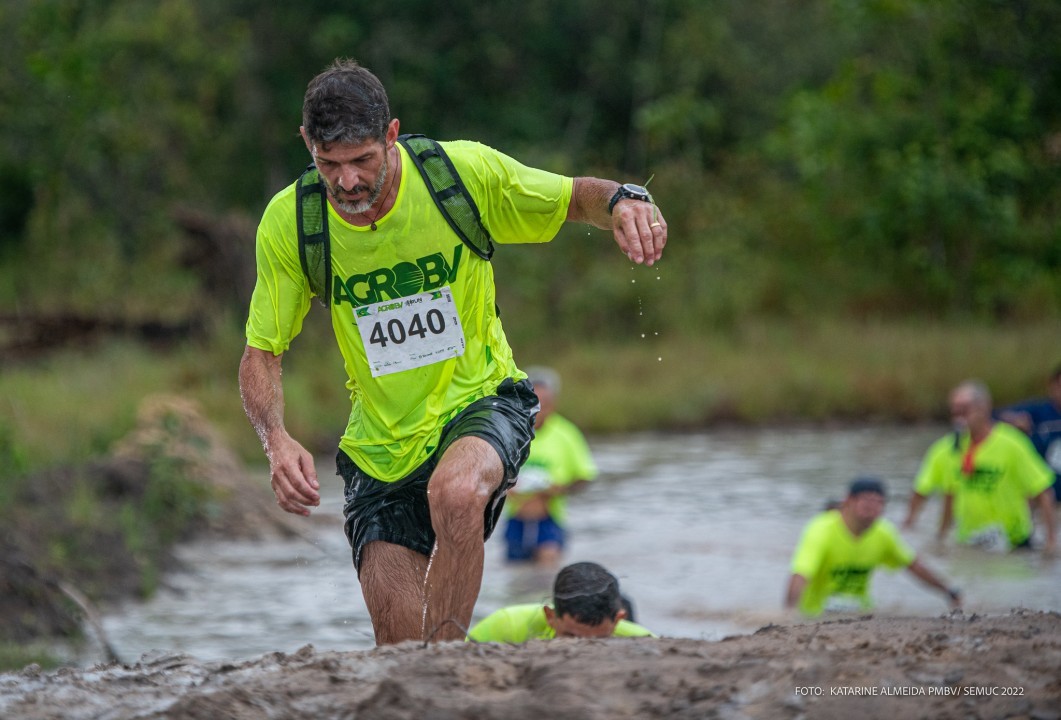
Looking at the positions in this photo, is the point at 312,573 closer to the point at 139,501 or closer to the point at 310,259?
the point at 139,501

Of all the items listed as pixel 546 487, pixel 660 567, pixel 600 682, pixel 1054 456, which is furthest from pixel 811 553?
pixel 600 682

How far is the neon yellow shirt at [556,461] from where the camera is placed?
471 inches

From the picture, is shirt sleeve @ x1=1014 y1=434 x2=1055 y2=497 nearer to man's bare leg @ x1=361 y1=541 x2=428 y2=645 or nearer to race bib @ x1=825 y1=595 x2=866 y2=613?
race bib @ x1=825 y1=595 x2=866 y2=613

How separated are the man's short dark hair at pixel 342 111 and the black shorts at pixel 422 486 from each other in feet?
3.13

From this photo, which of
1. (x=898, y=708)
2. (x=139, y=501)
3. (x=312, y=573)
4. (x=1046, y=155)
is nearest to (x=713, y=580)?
(x=312, y=573)

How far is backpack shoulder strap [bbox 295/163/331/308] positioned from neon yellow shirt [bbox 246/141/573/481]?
3 cm

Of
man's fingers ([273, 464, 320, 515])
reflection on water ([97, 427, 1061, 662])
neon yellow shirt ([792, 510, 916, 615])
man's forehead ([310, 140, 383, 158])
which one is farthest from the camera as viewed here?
reflection on water ([97, 427, 1061, 662])

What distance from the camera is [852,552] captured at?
1035 centimetres

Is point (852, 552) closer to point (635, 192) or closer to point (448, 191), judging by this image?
point (635, 192)

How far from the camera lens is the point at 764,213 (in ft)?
87.0

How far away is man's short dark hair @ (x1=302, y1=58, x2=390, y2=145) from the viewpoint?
4.42 meters

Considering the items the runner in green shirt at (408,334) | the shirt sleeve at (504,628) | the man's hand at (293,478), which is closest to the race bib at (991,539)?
the shirt sleeve at (504,628)

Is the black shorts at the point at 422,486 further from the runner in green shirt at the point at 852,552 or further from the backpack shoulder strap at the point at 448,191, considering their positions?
the runner in green shirt at the point at 852,552

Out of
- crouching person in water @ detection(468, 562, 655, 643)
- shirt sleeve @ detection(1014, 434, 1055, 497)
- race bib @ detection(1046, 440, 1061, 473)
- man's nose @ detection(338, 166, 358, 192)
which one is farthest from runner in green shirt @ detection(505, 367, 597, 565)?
man's nose @ detection(338, 166, 358, 192)
